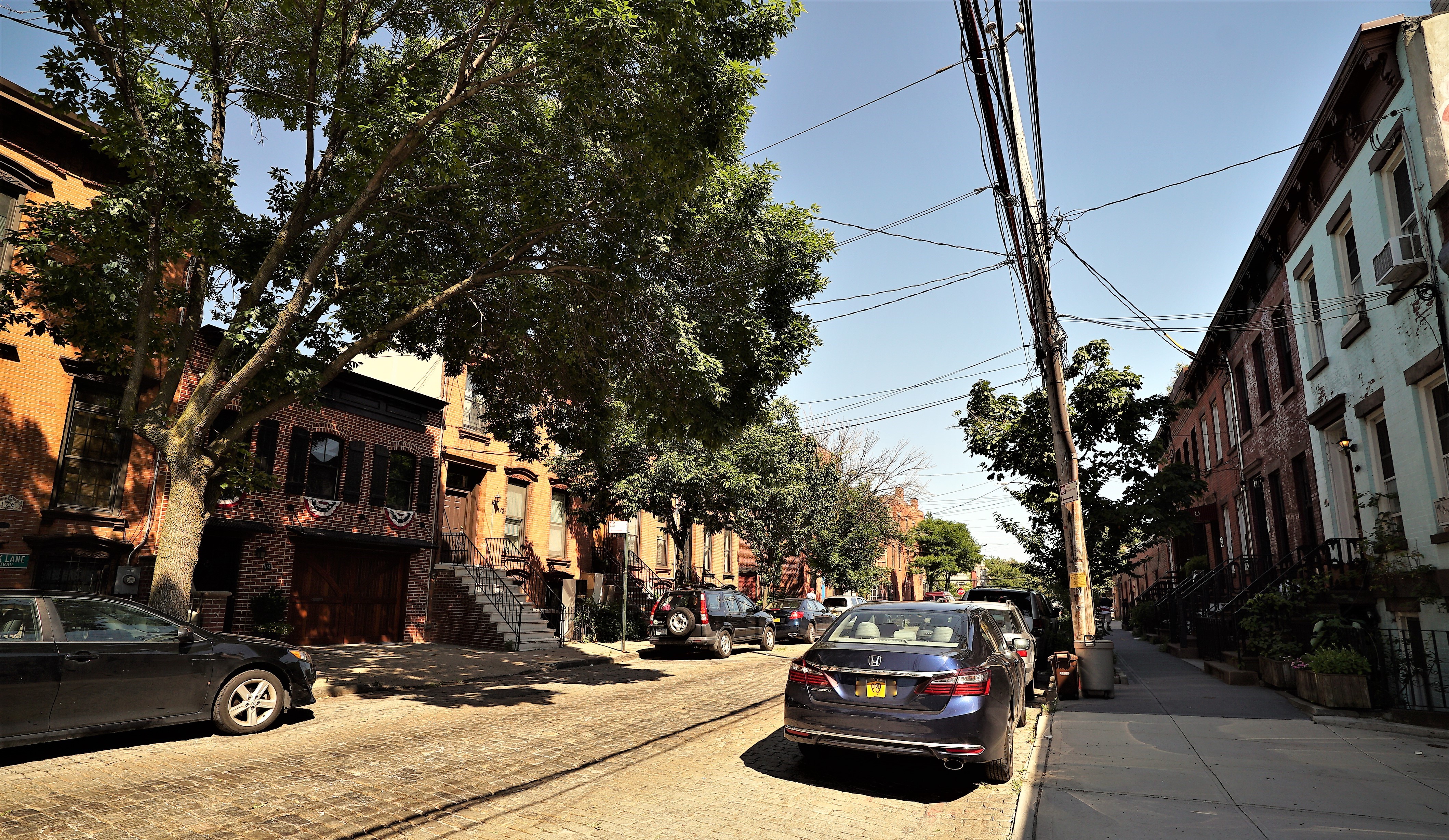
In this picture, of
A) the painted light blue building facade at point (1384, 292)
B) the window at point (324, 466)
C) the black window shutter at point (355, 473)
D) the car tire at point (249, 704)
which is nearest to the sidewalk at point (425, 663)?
the car tire at point (249, 704)

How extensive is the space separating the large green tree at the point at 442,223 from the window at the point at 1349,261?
880 cm

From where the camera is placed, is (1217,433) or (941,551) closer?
(1217,433)

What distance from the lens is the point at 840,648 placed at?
693 cm

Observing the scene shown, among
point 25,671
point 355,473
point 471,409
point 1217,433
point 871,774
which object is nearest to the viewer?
point 25,671

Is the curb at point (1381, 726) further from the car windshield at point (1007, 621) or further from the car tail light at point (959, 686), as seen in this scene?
the car tail light at point (959, 686)

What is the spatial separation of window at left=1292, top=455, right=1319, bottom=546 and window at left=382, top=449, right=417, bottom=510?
64.7 feet

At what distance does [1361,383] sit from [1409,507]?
7.85ft

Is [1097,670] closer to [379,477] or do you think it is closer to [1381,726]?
[1381,726]

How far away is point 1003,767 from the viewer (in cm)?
673

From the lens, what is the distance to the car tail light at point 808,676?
676 cm

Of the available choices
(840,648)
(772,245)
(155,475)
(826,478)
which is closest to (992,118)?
(772,245)

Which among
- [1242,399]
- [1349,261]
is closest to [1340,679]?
[1349,261]

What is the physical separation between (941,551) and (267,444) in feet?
196

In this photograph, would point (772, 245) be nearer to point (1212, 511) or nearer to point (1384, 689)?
point (1384, 689)
